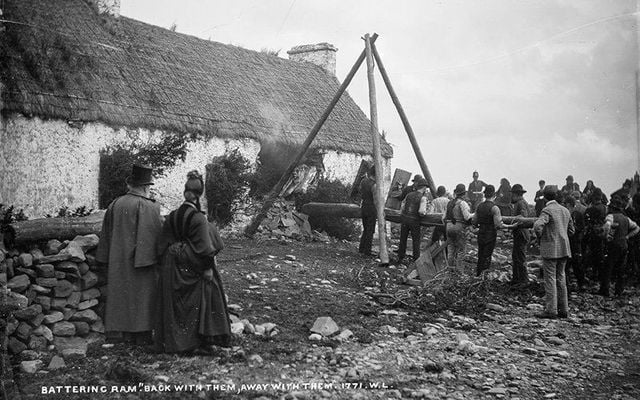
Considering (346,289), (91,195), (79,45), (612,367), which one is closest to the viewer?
(612,367)

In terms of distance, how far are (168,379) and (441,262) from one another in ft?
21.1

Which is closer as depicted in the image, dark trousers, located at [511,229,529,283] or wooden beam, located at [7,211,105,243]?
wooden beam, located at [7,211,105,243]

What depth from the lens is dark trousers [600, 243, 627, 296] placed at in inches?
396

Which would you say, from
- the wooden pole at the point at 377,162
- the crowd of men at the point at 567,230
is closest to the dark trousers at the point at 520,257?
the crowd of men at the point at 567,230

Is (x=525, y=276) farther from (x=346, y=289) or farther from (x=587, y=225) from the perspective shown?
(x=346, y=289)

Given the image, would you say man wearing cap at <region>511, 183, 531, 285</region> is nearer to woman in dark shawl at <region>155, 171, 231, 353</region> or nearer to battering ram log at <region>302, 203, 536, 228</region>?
battering ram log at <region>302, 203, 536, 228</region>

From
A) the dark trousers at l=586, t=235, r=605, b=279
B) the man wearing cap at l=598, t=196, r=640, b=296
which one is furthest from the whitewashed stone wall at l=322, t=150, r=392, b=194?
the man wearing cap at l=598, t=196, r=640, b=296

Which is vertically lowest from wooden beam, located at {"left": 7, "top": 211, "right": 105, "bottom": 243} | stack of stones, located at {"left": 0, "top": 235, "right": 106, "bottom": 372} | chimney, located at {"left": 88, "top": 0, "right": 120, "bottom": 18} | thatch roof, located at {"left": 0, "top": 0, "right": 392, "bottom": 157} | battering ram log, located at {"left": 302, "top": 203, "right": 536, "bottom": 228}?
stack of stones, located at {"left": 0, "top": 235, "right": 106, "bottom": 372}

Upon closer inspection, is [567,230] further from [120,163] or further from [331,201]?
[331,201]

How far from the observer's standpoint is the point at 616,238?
1004 centimetres

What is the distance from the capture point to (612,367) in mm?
6176

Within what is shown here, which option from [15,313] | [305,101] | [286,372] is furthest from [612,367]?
[305,101]

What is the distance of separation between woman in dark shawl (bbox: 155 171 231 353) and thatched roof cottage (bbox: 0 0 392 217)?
717 cm

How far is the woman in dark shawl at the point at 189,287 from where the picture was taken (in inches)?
220
